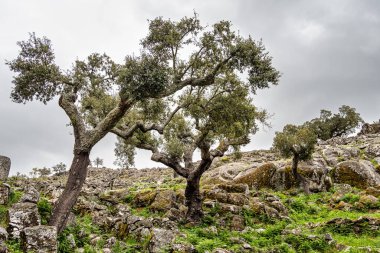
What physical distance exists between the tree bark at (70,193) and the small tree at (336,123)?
60.7 metres

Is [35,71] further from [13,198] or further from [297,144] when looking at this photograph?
[297,144]

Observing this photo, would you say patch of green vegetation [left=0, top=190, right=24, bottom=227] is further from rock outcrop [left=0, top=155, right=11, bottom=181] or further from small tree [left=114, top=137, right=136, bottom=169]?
small tree [left=114, top=137, right=136, bottom=169]

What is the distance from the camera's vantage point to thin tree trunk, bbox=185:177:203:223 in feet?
66.4

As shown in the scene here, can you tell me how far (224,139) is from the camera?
877 inches

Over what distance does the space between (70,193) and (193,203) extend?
7.67 m

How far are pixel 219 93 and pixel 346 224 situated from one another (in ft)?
36.1

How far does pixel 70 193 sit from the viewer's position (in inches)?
660

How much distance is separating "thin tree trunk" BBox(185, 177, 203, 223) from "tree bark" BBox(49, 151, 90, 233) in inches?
272

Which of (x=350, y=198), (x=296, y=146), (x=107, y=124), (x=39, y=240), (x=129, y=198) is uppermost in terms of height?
(x=296, y=146)

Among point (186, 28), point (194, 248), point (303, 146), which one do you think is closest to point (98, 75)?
point (186, 28)

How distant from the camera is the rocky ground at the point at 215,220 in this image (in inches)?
571

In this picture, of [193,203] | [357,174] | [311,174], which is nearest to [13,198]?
[193,203]

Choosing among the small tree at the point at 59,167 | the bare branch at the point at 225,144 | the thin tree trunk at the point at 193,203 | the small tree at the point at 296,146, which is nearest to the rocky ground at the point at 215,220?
the thin tree trunk at the point at 193,203

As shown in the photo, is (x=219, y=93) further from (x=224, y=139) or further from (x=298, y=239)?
(x=298, y=239)
